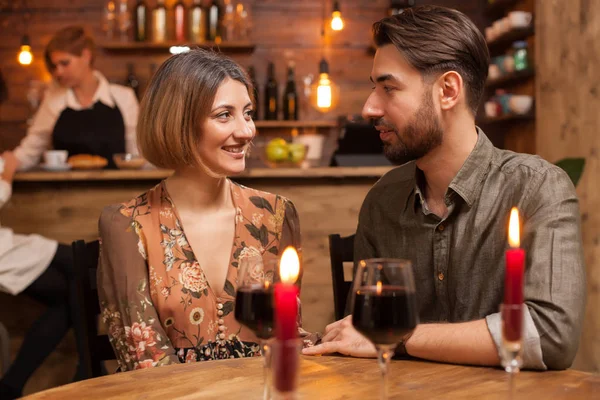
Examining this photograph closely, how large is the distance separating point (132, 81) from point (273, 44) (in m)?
1.10

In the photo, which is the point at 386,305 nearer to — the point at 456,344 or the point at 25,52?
the point at 456,344

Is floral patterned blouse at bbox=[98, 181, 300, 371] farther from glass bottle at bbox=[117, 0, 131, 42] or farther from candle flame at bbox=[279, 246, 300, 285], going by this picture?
glass bottle at bbox=[117, 0, 131, 42]

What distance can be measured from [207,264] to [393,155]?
55 centimetres

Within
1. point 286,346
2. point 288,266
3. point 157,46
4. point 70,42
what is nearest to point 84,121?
point 70,42

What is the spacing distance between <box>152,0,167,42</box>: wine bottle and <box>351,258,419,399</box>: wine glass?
15.3 ft

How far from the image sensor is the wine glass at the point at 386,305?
94cm

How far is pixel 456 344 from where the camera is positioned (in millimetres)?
1328

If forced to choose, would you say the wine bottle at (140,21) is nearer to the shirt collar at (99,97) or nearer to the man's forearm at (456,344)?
the shirt collar at (99,97)

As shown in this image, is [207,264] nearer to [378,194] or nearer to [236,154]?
[236,154]

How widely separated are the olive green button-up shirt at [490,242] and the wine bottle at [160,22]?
380cm

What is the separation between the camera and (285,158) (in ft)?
11.3

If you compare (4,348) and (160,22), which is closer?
(4,348)

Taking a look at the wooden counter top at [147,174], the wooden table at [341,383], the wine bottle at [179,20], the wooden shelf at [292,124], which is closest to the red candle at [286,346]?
the wooden table at [341,383]

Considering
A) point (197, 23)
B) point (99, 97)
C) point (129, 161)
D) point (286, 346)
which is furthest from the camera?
point (197, 23)
